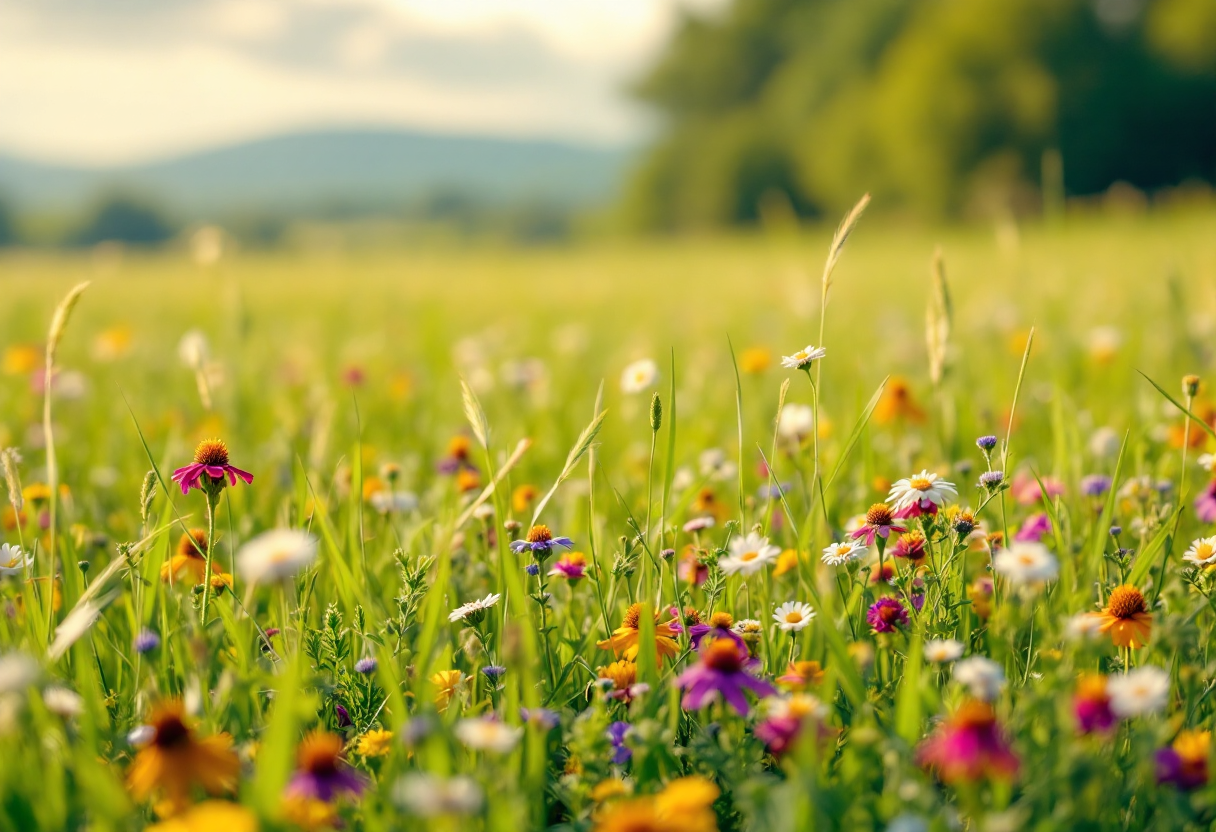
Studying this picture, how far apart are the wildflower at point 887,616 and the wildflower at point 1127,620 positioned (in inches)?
8.3

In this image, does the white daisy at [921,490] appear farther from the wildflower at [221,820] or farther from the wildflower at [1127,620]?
the wildflower at [221,820]

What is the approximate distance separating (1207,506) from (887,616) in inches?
27.4

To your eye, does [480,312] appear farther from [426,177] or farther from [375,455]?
[426,177]

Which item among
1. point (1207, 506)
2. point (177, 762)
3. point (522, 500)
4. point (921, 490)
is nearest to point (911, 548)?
point (921, 490)

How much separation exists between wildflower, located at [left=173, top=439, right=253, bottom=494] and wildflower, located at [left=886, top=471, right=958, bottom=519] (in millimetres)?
797

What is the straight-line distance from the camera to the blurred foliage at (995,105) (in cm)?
2288

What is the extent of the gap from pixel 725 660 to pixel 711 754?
0.09m

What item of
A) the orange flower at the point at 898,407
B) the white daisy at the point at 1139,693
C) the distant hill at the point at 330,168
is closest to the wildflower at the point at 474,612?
the white daisy at the point at 1139,693

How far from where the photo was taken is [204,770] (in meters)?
0.71

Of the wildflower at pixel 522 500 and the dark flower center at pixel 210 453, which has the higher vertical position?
the dark flower center at pixel 210 453

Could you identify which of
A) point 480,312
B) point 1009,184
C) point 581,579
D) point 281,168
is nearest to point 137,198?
point 1009,184

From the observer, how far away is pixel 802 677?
0.98 m

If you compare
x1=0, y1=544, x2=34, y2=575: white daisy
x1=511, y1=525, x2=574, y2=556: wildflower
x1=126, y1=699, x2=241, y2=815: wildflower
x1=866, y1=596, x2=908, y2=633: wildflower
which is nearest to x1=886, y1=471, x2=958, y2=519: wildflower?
x1=866, y1=596, x2=908, y2=633: wildflower

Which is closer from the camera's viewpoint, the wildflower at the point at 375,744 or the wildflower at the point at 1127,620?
the wildflower at the point at 375,744
